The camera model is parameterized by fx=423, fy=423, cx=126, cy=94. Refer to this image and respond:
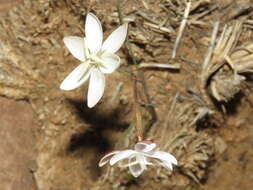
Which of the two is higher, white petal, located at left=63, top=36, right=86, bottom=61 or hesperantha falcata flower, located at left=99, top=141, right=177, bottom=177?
white petal, located at left=63, top=36, right=86, bottom=61

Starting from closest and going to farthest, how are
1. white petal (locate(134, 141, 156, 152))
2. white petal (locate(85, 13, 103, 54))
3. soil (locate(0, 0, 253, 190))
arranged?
white petal (locate(134, 141, 156, 152)) < white petal (locate(85, 13, 103, 54)) < soil (locate(0, 0, 253, 190))

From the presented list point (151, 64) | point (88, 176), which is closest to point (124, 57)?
point (151, 64)

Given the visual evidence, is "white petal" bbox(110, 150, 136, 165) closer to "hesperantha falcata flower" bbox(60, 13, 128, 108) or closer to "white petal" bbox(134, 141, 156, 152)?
"white petal" bbox(134, 141, 156, 152)

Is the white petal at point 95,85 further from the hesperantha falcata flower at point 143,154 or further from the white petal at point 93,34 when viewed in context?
the hesperantha falcata flower at point 143,154

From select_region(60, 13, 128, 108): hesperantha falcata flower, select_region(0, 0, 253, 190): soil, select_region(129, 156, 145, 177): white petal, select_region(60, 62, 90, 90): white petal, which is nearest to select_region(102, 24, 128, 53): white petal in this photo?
select_region(60, 13, 128, 108): hesperantha falcata flower

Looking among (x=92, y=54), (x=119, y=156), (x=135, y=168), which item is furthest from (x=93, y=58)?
(x=135, y=168)

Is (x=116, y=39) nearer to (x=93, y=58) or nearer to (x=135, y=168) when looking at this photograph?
(x=93, y=58)

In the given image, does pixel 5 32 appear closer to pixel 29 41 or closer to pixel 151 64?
pixel 29 41
